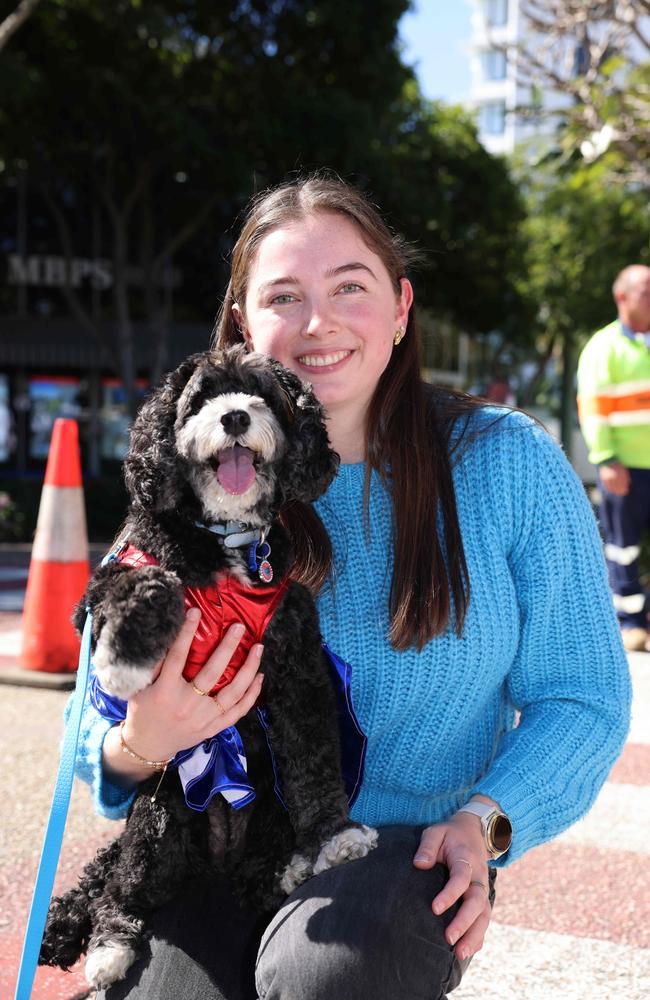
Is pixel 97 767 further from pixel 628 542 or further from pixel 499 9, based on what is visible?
pixel 499 9

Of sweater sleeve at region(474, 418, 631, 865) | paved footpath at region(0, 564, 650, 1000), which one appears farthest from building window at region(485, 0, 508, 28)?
sweater sleeve at region(474, 418, 631, 865)

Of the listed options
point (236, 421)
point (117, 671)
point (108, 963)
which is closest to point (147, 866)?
point (108, 963)

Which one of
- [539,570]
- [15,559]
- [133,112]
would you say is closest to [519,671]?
[539,570]

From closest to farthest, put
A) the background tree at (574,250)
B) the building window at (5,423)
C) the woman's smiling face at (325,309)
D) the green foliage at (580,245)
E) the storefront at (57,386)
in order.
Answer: the woman's smiling face at (325,309) → the green foliage at (580,245) → the background tree at (574,250) → the storefront at (57,386) → the building window at (5,423)

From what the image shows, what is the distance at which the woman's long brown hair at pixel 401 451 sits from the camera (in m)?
2.29

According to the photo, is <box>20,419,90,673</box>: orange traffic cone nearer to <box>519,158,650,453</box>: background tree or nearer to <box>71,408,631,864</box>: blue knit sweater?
<box>71,408,631,864</box>: blue knit sweater

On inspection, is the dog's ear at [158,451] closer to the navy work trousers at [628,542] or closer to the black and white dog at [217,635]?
the black and white dog at [217,635]

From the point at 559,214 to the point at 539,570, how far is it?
2445 centimetres

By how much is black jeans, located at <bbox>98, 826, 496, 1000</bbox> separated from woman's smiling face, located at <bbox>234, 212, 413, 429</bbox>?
1052 millimetres

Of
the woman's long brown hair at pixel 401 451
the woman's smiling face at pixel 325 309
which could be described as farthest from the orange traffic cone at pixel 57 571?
the woman's smiling face at pixel 325 309

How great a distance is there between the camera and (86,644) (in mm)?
1999

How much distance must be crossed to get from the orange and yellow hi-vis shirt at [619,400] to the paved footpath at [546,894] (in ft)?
9.37

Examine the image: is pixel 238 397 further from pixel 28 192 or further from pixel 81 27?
pixel 28 192

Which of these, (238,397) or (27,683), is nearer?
(238,397)
